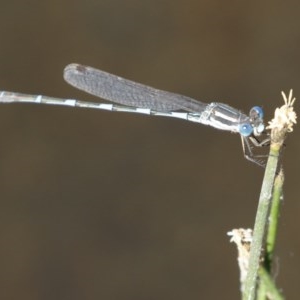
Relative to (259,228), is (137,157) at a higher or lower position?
higher

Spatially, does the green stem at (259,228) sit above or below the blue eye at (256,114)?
below

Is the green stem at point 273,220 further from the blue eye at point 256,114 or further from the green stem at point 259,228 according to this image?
the blue eye at point 256,114

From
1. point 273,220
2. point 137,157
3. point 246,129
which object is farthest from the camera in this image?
point 137,157

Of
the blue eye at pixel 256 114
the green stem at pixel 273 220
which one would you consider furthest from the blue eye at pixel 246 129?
the green stem at pixel 273 220

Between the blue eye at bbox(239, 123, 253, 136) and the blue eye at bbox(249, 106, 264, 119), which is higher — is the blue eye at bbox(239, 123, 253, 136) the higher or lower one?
the lower one

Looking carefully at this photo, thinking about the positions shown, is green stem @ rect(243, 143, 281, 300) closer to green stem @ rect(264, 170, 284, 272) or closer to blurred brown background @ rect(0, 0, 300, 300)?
green stem @ rect(264, 170, 284, 272)

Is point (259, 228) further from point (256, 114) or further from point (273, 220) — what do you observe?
point (256, 114)

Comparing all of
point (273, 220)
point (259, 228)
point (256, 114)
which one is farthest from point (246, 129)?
point (259, 228)

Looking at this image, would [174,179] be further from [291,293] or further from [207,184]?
[291,293]

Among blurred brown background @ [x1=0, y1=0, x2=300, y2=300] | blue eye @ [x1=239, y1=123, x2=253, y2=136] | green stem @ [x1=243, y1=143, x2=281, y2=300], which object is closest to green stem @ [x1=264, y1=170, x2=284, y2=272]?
green stem @ [x1=243, y1=143, x2=281, y2=300]
